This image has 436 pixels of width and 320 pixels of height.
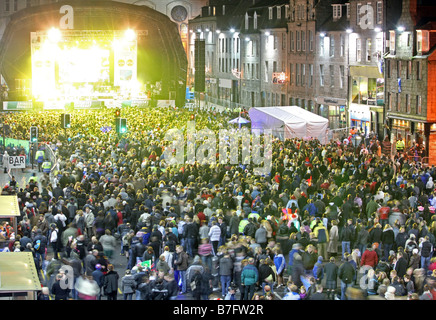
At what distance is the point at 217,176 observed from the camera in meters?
29.3

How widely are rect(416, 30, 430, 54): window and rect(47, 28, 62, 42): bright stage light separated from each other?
73.9 feet

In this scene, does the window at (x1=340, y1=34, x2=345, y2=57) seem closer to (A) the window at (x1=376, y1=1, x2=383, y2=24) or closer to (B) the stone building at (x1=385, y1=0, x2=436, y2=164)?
(A) the window at (x1=376, y1=1, x2=383, y2=24)

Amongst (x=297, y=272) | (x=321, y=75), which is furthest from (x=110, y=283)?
(x=321, y=75)

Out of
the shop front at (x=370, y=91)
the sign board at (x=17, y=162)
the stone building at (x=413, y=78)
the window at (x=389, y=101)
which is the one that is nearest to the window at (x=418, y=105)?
the stone building at (x=413, y=78)


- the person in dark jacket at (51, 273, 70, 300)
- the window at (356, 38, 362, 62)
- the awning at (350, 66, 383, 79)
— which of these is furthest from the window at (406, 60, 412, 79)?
the person in dark jacket at (51, 273, 70, 300)

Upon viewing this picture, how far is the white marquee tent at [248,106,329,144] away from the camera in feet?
144

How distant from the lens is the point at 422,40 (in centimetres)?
4638

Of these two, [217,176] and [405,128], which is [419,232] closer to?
[217,176]

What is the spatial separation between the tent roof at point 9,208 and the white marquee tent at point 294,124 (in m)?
24.4

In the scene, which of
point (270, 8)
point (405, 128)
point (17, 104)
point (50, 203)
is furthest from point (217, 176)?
point (270, 8)

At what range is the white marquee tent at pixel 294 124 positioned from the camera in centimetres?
4383

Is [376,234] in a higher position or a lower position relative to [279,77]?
lower

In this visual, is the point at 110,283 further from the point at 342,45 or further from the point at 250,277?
the point at 342,45

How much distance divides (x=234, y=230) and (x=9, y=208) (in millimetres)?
5605
